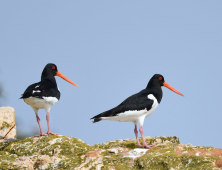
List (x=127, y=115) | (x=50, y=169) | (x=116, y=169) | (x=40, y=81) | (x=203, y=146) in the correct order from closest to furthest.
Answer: (x=116, y=169) → (x=50, y=169) → (x=203, y=146) → (x=127, y=115) → (x=40, y=81)

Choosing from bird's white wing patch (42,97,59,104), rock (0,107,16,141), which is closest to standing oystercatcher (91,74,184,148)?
bird's white wing patch (42,97,59,104)

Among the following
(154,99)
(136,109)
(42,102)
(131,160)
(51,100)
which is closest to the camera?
(131,160)

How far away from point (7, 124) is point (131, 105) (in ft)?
18.8

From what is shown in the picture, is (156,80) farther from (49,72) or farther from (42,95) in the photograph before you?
(49,72)

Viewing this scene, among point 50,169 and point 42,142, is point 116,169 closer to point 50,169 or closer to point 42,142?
point 50,169

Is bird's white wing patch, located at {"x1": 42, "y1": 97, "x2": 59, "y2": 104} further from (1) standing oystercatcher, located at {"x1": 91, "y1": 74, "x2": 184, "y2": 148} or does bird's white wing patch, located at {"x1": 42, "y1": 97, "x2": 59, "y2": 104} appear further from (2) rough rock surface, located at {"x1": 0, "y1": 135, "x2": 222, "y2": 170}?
(2) rough rock surface, located at {"x1": 0, "y1": 135, "x2": 222, "y2": 170}

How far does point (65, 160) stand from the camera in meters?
6.97

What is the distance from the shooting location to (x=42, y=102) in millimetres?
10578

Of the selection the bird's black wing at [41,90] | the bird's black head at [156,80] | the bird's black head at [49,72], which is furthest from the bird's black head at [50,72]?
the bird's black head at [156,80]

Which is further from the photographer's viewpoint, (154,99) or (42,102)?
(42,102)

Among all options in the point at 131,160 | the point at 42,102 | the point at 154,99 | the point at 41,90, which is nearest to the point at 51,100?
the point at 42,102

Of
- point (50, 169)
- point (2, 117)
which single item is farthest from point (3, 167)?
point (2, 117)

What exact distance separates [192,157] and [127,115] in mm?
2995

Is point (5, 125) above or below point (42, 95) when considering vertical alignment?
below
